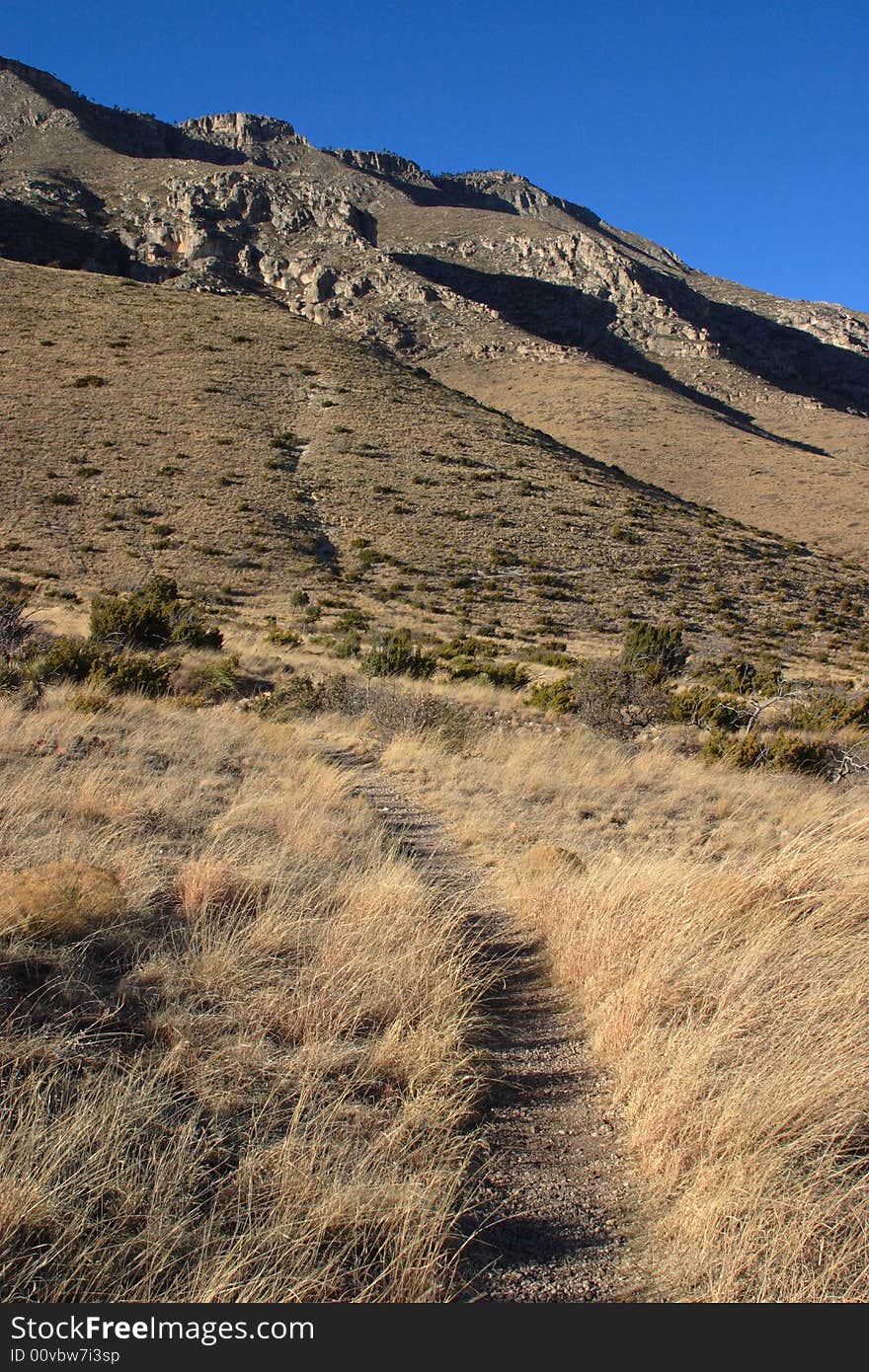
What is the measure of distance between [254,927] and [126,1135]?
1.38 m

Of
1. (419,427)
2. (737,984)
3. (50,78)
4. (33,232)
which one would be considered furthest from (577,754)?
(50,78)

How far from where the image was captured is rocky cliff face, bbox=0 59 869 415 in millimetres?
68938

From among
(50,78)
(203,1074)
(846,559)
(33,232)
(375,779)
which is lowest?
(375,779)

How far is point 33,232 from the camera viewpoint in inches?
2571

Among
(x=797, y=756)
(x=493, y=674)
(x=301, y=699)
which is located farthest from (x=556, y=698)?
(x=301, y=699)

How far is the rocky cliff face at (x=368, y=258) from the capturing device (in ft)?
226

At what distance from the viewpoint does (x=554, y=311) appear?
274 feet

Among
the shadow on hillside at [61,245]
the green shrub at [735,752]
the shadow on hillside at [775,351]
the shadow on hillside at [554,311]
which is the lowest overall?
the green shrub at [735,752]

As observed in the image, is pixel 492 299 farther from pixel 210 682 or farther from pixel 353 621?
pixel 210 682

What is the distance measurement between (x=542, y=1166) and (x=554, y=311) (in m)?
92.3

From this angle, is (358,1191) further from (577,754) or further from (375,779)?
(577,754)

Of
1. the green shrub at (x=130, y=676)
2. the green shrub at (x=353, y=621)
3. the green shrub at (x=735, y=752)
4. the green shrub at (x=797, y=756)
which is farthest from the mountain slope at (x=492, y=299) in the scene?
the green shrub at (x=130, y=676)

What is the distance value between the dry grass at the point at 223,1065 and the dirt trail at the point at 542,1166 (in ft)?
0.47

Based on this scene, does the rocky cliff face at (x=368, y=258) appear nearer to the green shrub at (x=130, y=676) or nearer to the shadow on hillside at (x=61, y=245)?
the shadow on hillside at (x=61, y=245)
